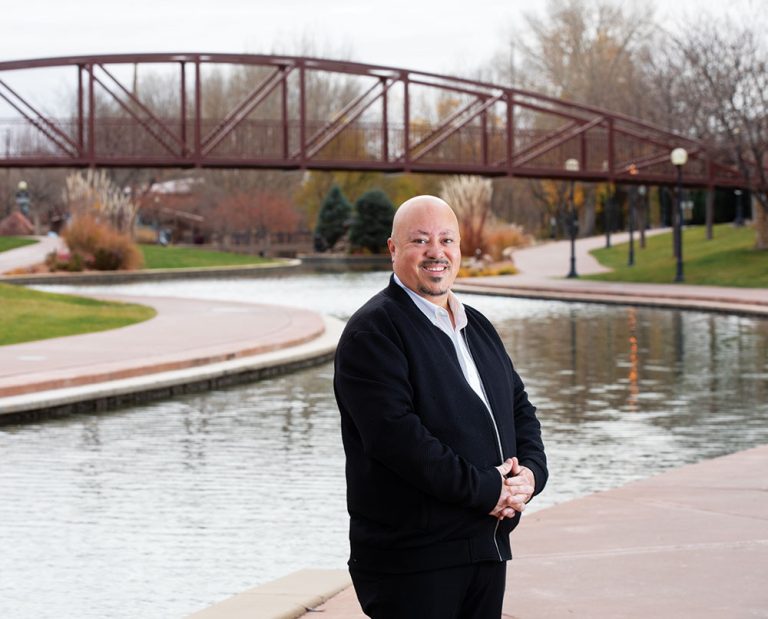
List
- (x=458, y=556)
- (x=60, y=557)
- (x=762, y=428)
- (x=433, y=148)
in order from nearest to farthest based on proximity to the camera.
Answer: (x=458, y=556) < (x=60, y=557) < (x=762, y=428) < (x=433, y=148)

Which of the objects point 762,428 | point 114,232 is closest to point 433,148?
point 114,232

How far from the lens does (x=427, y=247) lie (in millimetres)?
4102

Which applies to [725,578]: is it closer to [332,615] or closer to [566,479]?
[332,615]

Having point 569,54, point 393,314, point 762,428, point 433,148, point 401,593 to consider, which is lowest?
point 762,428

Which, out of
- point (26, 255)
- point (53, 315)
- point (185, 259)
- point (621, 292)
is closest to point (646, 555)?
point (53, 315)

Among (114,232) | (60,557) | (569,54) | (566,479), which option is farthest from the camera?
(569,54)

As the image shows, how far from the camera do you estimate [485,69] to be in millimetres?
89750

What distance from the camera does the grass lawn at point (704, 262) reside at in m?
39.5

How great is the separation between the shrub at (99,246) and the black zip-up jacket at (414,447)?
5064cm

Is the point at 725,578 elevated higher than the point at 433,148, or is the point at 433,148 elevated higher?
the point at 433,148

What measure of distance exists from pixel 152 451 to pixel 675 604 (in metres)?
6.35

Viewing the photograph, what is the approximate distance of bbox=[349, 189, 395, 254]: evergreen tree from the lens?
80.1 m

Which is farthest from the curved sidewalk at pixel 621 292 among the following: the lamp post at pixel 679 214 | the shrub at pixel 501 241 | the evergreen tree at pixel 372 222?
the evergreen tree at pixel 372 222

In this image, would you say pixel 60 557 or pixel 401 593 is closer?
pixel 401 593
